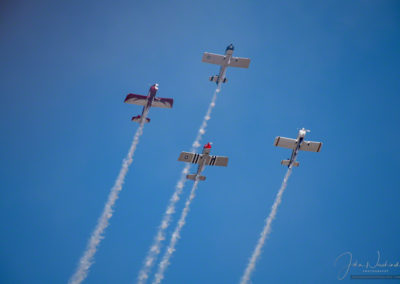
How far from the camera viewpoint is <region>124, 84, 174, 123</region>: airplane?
117 ft

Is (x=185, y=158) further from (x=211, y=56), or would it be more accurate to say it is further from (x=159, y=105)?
(x=211, y=56)

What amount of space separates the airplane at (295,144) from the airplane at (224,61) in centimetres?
984

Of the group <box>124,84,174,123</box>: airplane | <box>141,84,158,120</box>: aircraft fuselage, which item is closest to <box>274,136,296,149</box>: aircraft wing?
<box>124,84,174,123</box>: airplane

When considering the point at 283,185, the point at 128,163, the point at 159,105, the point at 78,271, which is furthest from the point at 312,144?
the point at 78,271

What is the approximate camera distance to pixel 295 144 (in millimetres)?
37281

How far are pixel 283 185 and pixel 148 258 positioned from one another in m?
17.0

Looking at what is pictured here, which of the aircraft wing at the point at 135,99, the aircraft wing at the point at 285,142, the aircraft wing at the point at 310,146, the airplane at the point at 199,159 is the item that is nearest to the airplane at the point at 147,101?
the aircraft wing at the point at 135,99

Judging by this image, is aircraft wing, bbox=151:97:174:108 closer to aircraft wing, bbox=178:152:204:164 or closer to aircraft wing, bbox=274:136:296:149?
aircraft wing, bbox=178:152:204:164

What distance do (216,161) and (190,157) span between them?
10.0 ft

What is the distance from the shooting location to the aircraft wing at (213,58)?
3894 centimetres

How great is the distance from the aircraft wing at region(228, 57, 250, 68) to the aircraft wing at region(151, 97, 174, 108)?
8800 millimetres

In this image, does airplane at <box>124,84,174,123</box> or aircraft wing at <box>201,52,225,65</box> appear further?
aircraft wing at <box>201,52,225,65</box>

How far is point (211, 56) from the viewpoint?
39.0m

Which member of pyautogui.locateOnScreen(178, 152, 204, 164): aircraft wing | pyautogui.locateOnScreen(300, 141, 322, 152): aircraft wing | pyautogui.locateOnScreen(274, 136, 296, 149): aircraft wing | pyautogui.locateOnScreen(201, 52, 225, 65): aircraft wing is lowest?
pyautogui.locateOnScreen(178, 152, 204, 164): aircraft wing
